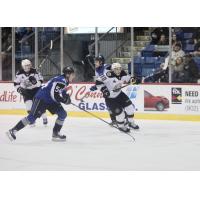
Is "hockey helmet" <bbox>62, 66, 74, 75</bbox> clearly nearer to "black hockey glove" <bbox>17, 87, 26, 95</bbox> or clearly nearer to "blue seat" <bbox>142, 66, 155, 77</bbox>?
"black hockey glove" <bbox>17, 87, 26, 95</bbox>

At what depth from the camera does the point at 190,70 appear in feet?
14.9

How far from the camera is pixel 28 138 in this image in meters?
4.05

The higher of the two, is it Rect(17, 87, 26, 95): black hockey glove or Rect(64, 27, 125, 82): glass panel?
Rect(64, 27, 125, 82): glass panel

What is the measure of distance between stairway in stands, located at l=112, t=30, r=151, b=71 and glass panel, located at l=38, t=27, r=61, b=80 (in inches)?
17.7

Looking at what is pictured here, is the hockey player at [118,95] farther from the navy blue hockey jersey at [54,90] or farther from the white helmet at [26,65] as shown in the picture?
the white helmet at [26,65]

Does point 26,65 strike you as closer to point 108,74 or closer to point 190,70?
point 108,74

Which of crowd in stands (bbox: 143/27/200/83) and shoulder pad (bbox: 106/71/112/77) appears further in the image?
crowd in stands (bbox: 143/27/200/83)

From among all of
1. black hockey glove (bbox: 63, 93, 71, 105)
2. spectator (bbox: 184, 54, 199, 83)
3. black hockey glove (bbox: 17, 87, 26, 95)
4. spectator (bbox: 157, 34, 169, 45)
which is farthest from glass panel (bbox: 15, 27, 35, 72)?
spectator (bbox: 184, 54, 199, 83)

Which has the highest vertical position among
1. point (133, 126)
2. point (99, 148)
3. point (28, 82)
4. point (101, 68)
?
point (101, 68)

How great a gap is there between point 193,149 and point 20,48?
1.60 meters

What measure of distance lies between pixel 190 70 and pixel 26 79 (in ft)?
4.37

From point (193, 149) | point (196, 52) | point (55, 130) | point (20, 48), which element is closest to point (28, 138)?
point (55, 130)

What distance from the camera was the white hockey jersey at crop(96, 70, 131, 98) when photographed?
427 cm

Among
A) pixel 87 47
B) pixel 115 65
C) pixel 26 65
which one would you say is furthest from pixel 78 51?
pixel 26 65
